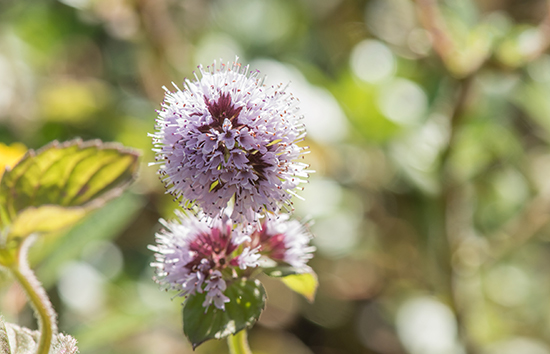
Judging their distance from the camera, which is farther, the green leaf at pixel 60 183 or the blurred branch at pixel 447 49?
the blurred branch at pixel 447 49

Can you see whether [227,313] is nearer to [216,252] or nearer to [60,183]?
[216,252]

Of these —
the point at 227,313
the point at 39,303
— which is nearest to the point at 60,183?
the point at 39,303

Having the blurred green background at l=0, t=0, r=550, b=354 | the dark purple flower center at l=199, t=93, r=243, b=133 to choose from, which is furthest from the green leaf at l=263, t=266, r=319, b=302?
the blurred green background at l=0, t=0, r=550, b=354

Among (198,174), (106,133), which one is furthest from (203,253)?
(106,133)

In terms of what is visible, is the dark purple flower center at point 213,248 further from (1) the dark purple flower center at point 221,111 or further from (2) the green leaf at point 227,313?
(1) the dark purple flower center at point 221,111

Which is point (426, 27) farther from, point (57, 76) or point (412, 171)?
point (57, 76)

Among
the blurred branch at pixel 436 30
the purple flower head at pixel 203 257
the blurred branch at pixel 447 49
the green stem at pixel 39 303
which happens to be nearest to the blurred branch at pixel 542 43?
the blurred branch at pixel 447 49
